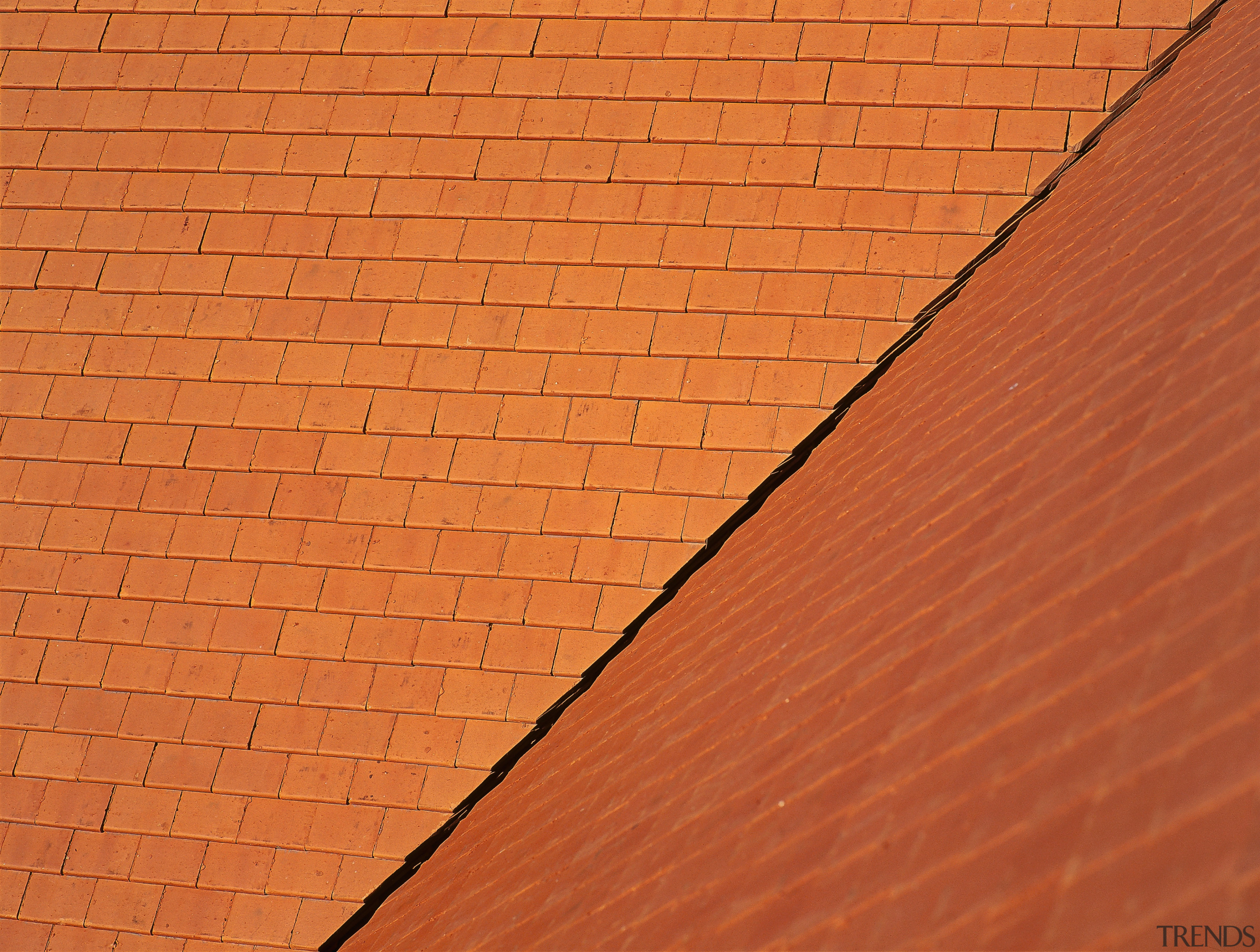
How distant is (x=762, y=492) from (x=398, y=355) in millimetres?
2289

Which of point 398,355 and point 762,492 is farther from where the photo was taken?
point 398,355

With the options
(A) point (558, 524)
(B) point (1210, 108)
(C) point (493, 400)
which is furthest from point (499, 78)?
(B) point (1210, 108)

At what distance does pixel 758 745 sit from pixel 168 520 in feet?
14.0

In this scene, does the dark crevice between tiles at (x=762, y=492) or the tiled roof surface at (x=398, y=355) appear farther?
the tiled roof surface at (x=398, y=355)

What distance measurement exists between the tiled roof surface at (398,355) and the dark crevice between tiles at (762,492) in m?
0.07

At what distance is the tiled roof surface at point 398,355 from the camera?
235 inches

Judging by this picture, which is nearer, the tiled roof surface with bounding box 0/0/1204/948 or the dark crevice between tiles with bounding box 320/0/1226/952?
the dark crevice between tiles with bounding box 320/0/1226/952

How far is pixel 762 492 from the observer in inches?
239

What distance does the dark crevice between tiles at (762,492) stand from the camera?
5.65 metres

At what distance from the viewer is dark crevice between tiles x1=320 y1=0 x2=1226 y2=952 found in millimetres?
5652

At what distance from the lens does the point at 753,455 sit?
20.1 ft

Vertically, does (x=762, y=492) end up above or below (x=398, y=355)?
above

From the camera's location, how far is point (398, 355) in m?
6.68

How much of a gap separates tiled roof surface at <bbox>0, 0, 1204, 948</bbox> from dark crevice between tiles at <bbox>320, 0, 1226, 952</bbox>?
7 centimetres
